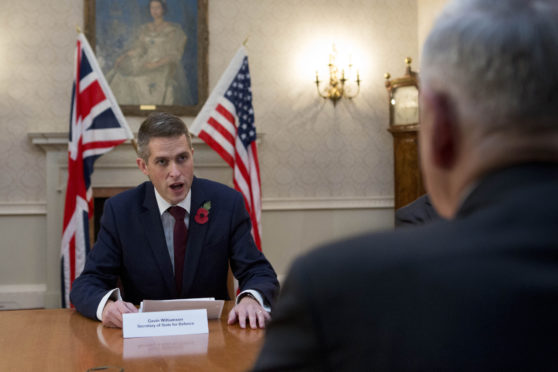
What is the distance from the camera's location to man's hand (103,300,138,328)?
6.67 ft

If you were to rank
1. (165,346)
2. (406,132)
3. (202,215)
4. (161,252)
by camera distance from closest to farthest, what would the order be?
(165,346) → (161,252) → (202,215) → (406,132)

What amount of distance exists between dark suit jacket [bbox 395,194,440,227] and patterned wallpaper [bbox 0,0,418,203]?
3451 mm

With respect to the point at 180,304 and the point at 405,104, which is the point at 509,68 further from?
the point at 405,104

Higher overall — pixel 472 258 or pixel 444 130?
pixel 444 130

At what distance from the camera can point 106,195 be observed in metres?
5.78

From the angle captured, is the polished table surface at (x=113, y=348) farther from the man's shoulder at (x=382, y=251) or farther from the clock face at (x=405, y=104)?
the clock face at (x=405, y=104)

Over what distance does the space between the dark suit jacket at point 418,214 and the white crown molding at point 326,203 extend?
11.1 feet

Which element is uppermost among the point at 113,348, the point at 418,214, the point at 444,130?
the point at 444,130

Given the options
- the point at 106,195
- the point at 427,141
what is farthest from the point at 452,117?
the point at 106,195

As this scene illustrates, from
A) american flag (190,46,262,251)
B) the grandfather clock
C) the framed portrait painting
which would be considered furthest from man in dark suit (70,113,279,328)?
the grandfather clock

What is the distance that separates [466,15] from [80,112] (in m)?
4.55

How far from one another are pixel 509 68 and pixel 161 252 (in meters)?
2.20

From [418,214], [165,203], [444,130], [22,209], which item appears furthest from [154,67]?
[444,130]

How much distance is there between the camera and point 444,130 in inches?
24.2
